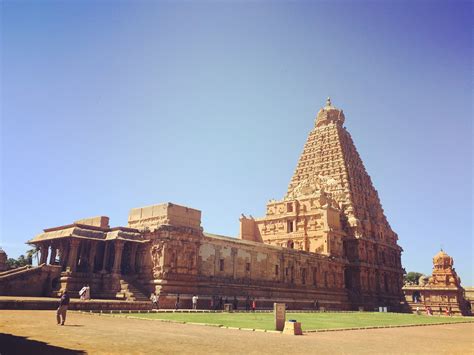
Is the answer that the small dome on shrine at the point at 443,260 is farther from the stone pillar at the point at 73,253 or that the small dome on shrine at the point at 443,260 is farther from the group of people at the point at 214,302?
the stone pillar at the point at 73,253

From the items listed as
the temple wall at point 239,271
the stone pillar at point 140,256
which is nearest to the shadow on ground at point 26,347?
the temple wall at point 239,271

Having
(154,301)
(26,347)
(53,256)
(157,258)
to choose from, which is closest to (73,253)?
(53,256)

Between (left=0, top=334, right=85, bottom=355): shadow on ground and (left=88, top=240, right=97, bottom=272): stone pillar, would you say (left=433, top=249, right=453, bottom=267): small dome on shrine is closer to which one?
(left=88, top=240, right=97, bottom=272): stone pillar

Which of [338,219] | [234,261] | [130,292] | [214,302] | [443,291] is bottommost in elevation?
[214,302]

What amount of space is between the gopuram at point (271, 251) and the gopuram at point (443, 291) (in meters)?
5.15

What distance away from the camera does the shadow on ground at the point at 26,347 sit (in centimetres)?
1029

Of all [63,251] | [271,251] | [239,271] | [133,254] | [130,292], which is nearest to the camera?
[130,292]

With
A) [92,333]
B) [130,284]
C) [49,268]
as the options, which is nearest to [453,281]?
[130,284]

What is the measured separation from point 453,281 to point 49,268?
206 ft

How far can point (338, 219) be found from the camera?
213 ft

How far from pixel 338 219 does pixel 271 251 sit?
1874 centimetres

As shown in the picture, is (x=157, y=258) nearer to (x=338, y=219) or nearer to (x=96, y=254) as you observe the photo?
(x=96, y=254)

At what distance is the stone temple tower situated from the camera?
208ft

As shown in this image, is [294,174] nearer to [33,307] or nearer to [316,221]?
[316,221]
